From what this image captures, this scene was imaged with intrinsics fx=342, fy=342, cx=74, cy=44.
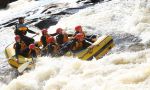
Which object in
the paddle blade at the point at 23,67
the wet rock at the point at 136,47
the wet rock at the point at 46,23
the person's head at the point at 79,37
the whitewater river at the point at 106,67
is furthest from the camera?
the wet rock at the point at 46,23

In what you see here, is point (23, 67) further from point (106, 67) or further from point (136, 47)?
point (136, 47)

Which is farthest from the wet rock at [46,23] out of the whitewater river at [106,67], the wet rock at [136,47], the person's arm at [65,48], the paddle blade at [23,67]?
the paddle blade at [23,67]

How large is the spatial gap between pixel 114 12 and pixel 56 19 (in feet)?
11.4

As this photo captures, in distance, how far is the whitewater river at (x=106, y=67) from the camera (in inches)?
300

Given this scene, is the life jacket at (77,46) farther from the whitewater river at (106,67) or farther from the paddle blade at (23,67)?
the paddle blade at (23,67)

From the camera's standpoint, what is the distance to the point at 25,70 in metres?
10.2

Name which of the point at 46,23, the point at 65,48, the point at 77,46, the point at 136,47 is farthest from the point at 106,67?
the point at 46,23

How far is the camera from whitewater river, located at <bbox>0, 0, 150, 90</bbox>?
7610mm

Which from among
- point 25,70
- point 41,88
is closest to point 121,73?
point 41,88

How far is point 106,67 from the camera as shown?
845cm

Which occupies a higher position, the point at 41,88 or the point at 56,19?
the point at 41,88

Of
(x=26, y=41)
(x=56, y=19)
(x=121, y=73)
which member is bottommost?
(x=56, y=19)

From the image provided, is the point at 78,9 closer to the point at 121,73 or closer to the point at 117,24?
the point at 117,24

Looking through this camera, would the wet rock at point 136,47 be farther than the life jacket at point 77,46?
Yes
